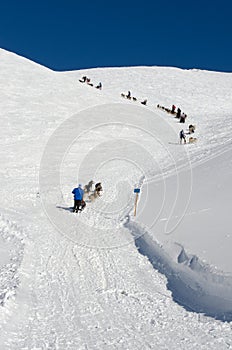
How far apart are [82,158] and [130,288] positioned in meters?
19.1

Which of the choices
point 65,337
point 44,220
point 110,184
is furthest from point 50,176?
point 65,337

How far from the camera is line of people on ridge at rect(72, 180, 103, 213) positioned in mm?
18547

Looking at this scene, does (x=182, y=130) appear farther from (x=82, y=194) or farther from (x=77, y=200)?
(x=77, y=200)

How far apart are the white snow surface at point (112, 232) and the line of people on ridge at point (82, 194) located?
1.40 feet

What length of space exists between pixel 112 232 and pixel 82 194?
392 cm

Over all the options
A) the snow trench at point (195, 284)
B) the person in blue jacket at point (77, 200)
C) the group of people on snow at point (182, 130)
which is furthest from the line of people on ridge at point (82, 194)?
the group of people on snow at point (182, 130)

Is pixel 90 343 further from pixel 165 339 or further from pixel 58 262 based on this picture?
pixel 58 262

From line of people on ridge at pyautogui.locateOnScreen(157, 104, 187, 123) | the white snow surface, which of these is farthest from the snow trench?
line of people on ridge at pyautogui.locateOnScreen(157, 104, 187, 123)

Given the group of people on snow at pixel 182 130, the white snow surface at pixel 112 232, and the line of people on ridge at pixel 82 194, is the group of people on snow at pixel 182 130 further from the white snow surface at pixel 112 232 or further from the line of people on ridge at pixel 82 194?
the line of people on ridge at pixel 82 194

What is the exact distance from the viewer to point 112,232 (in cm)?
1538

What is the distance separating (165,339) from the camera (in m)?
7.78

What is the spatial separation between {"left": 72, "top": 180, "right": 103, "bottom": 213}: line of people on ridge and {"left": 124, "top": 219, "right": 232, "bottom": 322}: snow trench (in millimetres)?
6596

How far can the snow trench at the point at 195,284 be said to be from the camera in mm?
8898

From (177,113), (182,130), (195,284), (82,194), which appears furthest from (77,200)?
(177,113)
